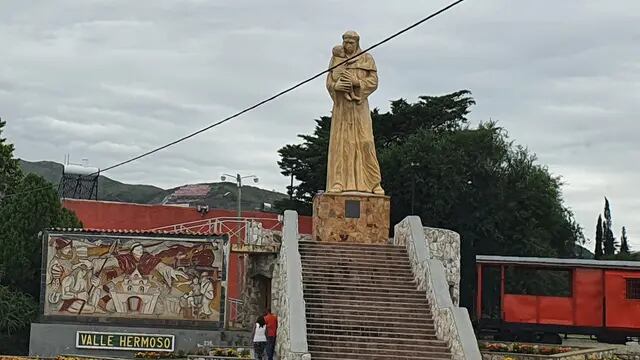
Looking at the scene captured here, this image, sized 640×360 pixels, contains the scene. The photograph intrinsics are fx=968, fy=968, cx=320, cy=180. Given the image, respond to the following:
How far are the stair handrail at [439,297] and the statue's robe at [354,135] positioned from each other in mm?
2087

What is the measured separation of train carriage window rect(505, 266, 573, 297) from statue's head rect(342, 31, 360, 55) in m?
15.5

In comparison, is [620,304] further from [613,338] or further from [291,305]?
[291,305]

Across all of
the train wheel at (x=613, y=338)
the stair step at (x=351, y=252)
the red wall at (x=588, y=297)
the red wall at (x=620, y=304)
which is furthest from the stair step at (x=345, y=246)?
the train wheel at (x=613, y=338)

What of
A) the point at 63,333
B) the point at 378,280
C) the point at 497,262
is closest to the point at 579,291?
the point at 497,262

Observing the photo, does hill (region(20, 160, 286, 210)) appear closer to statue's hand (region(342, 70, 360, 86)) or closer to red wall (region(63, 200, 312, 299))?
red wall (region(63, 200, 312, 299))

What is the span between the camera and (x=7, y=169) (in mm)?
36312

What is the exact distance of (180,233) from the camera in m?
26.5

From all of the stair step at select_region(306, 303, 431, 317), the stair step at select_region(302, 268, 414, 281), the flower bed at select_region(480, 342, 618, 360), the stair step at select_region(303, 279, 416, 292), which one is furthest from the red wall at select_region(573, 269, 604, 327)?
the stair step at select_region(306, 303, 431, 317)

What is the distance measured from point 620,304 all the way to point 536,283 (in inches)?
546

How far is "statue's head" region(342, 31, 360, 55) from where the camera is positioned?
82.3 feet

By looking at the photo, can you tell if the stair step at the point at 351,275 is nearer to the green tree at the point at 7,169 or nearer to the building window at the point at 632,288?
the building window at the point at 632,288

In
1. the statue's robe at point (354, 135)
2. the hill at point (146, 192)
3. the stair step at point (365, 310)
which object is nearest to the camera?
the stair step at point (365, 310)

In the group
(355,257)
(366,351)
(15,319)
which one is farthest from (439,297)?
(15,319)

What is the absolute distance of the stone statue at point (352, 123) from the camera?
24.9 m
